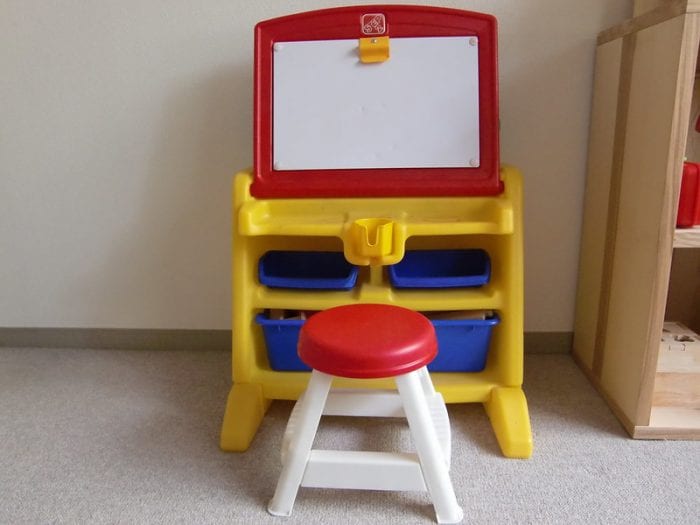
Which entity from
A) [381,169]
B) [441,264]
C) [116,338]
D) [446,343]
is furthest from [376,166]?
[116,338]

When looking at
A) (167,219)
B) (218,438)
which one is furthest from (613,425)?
(167,219)

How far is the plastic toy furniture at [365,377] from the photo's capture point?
29.6 inches

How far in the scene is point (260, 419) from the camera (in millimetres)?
1051

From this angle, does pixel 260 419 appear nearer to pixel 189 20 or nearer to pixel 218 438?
pixel 218 438

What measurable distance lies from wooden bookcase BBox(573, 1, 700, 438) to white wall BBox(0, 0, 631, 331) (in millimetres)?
77

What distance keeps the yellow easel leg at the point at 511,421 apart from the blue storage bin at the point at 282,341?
34cm

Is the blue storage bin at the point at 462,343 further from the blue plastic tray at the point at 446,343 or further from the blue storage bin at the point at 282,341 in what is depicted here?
the blue storage bin at the point at 282,341

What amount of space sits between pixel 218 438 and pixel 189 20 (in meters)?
0.81

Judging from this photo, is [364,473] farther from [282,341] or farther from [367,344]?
[282,341]

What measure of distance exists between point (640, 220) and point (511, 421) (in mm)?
391

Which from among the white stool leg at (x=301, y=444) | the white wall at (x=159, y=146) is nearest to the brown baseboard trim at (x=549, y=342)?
the white wall at (x=159, y=146)

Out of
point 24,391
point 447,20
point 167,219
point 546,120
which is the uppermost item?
point 447,20

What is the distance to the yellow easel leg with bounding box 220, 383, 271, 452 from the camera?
0.98 metres

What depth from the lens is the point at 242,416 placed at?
1.00 m
